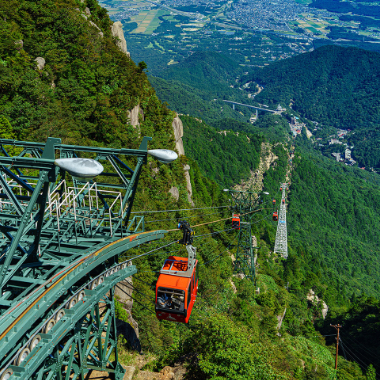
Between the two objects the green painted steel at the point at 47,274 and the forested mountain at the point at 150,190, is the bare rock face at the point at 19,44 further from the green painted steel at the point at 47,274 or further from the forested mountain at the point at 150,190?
the green painted steel at the point at 47,274

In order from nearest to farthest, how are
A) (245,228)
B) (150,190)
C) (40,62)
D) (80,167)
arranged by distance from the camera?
(80,167)
(40,62)
(150,190)
(245,228)

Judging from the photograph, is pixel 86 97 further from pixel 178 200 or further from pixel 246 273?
pixel 246 273

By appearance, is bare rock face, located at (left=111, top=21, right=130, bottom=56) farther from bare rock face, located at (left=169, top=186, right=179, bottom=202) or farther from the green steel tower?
the green steel tower

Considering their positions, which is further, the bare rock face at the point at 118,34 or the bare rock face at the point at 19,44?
the bare rock face at the point at 118,34

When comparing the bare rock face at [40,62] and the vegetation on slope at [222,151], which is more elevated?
the bare rock face at [40,62]

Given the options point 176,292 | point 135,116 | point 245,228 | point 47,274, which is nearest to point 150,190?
point 135,116

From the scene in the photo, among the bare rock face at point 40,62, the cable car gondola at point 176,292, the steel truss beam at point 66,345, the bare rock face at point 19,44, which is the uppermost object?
the bare rock face at point 19,44

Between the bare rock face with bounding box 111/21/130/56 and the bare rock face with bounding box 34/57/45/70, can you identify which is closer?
the bare rock face with bounding box 34/57/45/70

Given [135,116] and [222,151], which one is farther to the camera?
[222,151]

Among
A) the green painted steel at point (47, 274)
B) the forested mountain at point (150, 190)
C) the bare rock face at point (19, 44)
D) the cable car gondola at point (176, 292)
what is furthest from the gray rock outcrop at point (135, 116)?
the cable car gondola at point (176, 292)

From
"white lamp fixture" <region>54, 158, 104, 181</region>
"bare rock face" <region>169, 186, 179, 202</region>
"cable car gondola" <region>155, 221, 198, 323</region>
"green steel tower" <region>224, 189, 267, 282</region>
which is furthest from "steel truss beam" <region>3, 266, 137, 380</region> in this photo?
"bare rock face" <region>169, 186, 179, 202</region>

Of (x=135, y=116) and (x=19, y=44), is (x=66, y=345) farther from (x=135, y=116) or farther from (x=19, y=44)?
(x=135, y=116)
